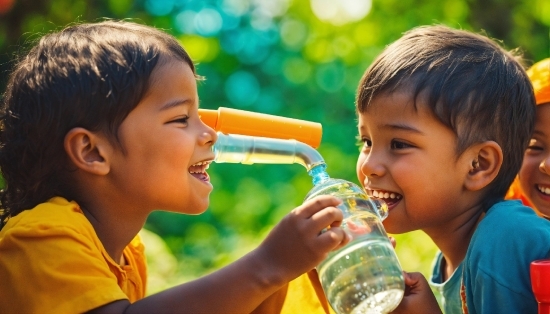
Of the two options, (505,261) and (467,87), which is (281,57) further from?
Result: (505,261)

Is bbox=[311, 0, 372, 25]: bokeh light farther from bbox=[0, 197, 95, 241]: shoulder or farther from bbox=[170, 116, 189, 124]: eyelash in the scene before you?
bbox=[0, 197, 95, 241]: shoulder

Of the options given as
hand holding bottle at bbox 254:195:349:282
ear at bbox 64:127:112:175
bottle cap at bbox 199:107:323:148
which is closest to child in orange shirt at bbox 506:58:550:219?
bottle cap at bbox 199:107:323:148

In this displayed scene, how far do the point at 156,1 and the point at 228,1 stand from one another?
43 cm

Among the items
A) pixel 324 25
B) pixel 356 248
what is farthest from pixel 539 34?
pixel 356 248

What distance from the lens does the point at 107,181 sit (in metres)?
1.89

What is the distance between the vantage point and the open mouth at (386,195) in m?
2.11

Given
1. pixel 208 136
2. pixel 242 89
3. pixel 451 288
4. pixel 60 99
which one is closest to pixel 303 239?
pixel 208 136

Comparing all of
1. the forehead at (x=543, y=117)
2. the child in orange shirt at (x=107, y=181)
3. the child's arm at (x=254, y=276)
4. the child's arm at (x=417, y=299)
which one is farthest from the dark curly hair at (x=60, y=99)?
the forehead at (x=543, y=117)

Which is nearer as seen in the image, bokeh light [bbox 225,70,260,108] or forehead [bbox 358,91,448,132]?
forehead [bbox 358,91,448,132]

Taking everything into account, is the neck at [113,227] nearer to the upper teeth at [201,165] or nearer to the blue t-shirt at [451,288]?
the upper teeth at [201,165]

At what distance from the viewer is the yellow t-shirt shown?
1.63 metres

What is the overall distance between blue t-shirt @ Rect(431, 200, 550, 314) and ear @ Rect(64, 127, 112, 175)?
3.00ft

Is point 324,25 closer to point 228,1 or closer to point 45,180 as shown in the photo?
point 228,1

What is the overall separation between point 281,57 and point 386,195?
2.70m
